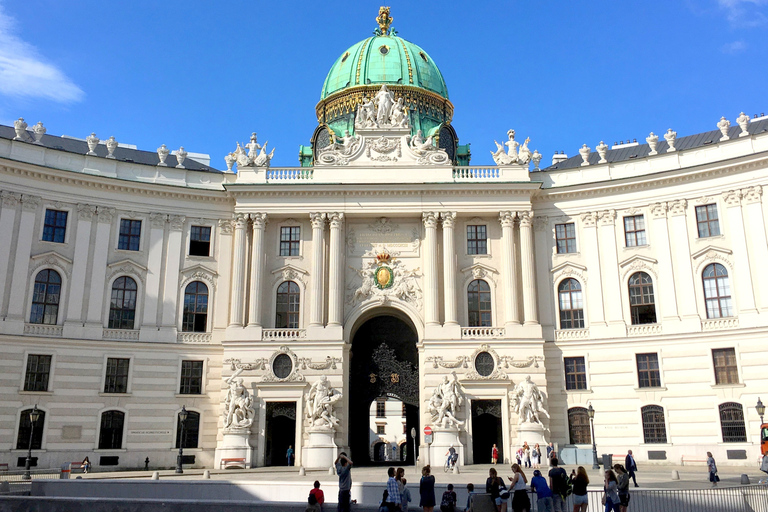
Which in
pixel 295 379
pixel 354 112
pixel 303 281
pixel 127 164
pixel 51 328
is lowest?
pixel 295 379

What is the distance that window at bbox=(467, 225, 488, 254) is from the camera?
4531 cm

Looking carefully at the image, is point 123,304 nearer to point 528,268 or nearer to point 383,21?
point 528,268

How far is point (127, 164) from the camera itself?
44781 millimetres

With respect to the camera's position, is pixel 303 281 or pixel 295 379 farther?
pixel 303 281

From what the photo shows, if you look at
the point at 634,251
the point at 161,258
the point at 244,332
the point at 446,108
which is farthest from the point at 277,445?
the point at 446,108

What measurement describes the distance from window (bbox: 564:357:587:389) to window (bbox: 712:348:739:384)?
24.4 ft

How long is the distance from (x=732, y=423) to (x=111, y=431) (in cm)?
3598

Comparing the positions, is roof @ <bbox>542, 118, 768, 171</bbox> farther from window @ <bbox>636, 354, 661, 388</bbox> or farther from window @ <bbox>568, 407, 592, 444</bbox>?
window @ <bbox>568, 407, 592, 444</bbox>

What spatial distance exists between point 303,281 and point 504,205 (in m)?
14.1

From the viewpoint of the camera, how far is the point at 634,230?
44031 mm

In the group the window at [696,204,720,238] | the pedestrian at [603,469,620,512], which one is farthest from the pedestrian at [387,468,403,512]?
the window at [696,204,720,238]

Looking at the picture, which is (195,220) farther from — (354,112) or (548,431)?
(548,431)

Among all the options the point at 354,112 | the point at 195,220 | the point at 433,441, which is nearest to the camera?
the point at 433,441

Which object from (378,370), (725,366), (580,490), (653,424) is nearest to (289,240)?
(378,370)
